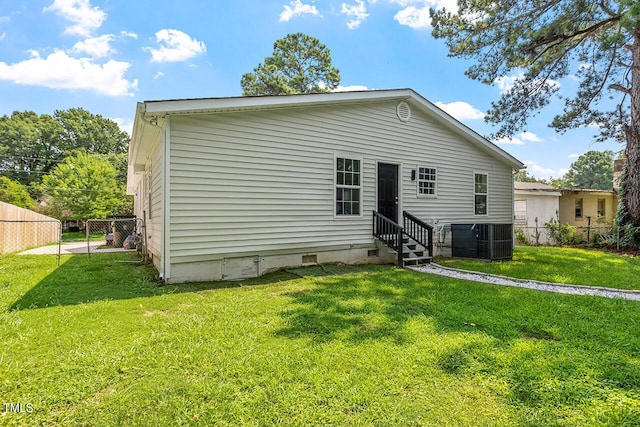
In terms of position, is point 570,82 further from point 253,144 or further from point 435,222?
point 253,144

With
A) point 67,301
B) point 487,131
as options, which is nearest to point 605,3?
point 487,131

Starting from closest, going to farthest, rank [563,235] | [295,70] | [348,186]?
[348,186] → [563,235] → [295,70]

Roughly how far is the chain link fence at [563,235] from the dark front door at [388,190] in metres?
9.33

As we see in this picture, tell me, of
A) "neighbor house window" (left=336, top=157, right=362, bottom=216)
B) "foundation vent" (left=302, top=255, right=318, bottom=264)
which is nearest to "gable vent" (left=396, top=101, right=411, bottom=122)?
"neighbor house window" (left=336, top=157, right=362, bottom=216)

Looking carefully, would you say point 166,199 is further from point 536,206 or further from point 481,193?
point 536,206

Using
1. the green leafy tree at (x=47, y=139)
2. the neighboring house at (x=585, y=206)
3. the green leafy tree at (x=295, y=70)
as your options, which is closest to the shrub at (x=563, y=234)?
the neighboring house at (x=585, y=206)

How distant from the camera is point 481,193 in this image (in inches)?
429

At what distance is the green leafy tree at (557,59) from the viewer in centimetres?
1030

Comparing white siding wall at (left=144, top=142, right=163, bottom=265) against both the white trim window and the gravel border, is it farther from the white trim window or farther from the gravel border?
the white trim window

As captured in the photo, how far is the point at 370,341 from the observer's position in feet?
10.4

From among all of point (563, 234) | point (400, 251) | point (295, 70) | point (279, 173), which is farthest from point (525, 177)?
point (279, 173)

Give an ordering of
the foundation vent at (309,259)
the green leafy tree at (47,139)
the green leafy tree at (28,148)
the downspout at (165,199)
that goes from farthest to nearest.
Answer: the green leafy tree at (47,139), the green leafy tree at (28,148), the foundation vent at (309,259), the downspout at (165,199)

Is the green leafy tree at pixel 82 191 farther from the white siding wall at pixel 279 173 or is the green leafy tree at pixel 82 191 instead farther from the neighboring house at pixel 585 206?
the neighboring house at pixel 585 206

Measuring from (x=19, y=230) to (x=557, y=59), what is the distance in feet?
65.9
